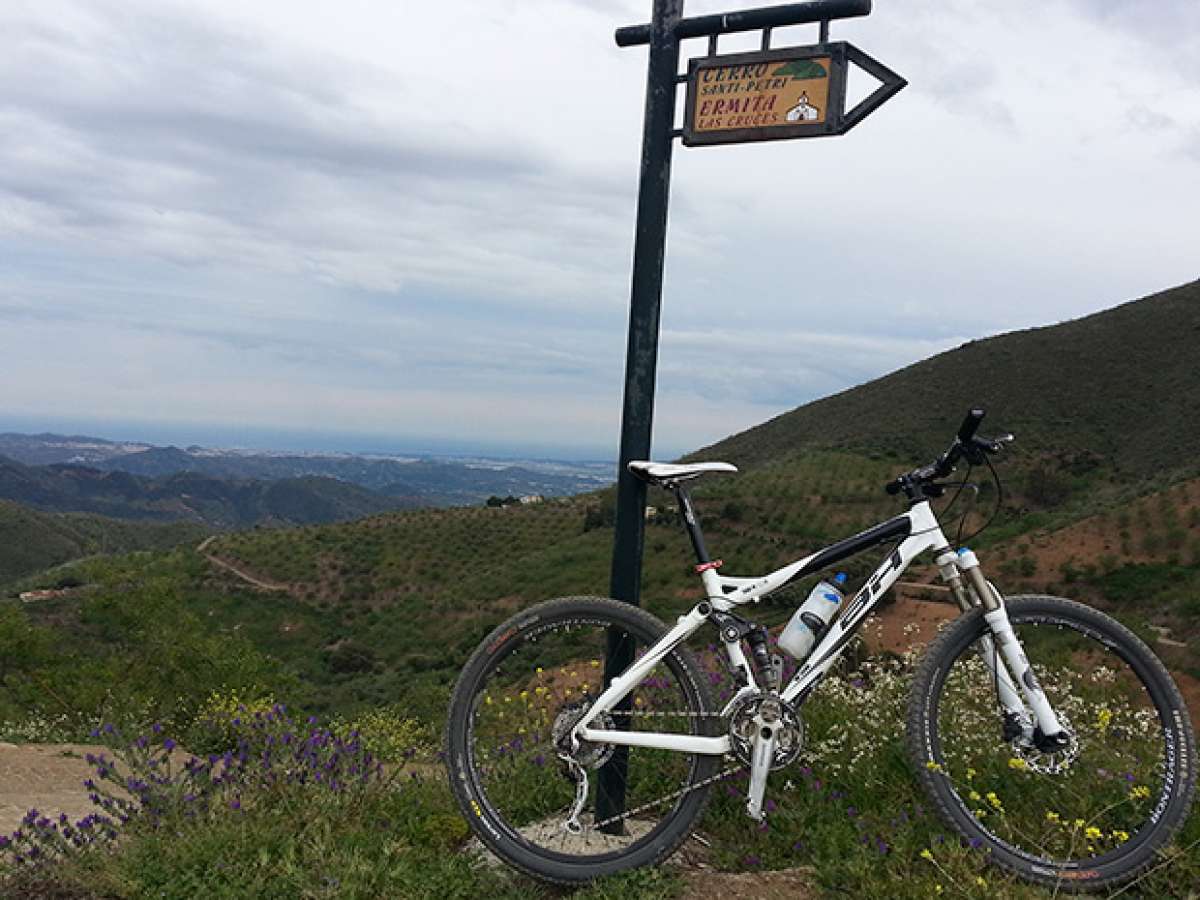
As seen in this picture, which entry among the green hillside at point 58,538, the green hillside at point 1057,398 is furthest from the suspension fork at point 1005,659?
the green hillside at point 58,538

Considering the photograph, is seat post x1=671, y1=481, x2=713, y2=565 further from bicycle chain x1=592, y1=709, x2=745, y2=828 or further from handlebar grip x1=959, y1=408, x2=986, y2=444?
handlebar grip x1=959, y1=408, x2=986, y2=444

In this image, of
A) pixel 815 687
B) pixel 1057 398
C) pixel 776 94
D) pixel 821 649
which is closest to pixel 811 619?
pixel 821 649

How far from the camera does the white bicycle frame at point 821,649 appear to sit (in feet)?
10.8

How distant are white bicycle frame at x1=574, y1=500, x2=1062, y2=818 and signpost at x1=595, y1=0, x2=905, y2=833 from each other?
0.84ft

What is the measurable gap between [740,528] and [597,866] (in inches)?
1592

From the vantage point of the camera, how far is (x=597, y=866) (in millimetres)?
3266

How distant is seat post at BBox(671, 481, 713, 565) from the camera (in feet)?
11.3

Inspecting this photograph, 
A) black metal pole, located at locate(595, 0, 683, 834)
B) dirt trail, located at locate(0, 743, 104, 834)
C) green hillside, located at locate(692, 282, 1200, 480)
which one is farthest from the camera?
green hillside, located at locate(692, 282, 1200, 480)

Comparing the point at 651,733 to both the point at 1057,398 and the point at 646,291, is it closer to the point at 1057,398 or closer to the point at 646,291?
the point at 646,291

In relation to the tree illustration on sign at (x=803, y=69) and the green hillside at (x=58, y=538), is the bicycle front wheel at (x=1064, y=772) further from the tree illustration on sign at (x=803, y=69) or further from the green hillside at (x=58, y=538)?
the green hillside at (x=58, y=538)

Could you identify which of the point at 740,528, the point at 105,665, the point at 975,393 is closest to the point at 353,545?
the point at 740,528

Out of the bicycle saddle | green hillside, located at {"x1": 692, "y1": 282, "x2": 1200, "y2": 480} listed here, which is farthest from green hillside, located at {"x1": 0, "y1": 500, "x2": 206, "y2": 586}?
the bicycle saddle

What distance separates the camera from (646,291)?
3830 mm

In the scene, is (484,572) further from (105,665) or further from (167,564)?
(105,665)
